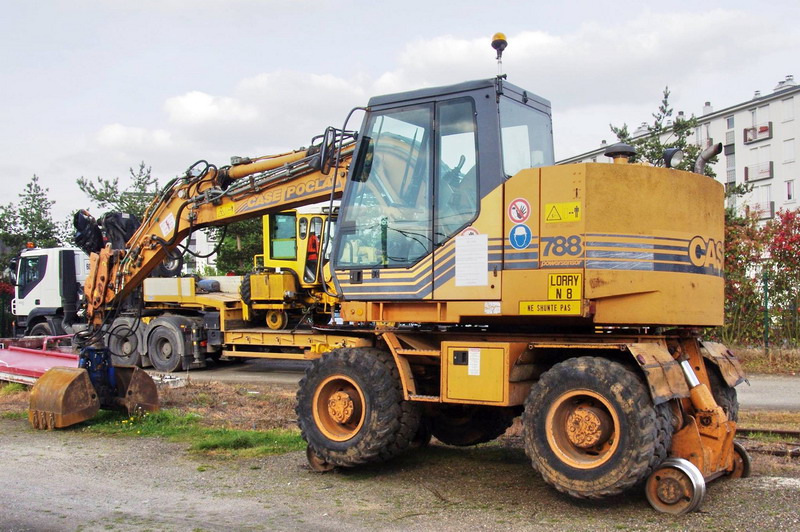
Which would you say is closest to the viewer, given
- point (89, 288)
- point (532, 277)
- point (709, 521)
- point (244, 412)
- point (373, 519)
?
point (709, 521)

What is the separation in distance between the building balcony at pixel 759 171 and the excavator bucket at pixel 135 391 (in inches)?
1648

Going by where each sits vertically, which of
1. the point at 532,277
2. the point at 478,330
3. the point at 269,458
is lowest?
the point at 269,458

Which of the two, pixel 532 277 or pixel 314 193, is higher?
pixel 314 193

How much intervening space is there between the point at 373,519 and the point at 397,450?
1.24 m

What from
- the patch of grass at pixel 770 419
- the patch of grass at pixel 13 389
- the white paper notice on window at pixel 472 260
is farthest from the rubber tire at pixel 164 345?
the white paper notice on window at pixel 472 260

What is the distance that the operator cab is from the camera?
691 centimetres

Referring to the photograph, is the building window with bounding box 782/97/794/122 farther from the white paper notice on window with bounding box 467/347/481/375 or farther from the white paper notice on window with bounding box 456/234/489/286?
the white paper notice on window with bounding box 467/347/481/375

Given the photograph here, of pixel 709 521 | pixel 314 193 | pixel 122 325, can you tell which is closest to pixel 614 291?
pixel 709 521

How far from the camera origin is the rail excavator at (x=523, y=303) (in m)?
6.12

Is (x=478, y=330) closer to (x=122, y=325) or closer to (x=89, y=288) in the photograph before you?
(x=89, y=288)

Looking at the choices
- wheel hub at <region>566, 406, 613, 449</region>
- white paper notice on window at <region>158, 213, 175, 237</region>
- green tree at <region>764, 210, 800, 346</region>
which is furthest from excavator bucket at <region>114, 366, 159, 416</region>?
green tree at <region>764, 210, 800, 346</region>

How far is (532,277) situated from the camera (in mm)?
6488

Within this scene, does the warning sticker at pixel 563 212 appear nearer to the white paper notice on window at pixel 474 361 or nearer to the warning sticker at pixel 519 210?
the warning sticker at pixel 519 210

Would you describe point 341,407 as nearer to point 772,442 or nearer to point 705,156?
point 705,156
